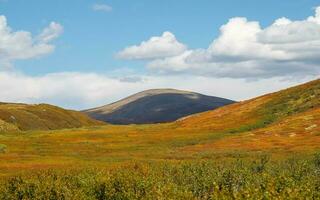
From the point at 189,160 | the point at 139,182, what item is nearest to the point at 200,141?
the point at 189,160

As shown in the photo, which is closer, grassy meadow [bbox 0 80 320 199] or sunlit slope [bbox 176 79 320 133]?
grassy meadow [bbox 0 80 320 199]

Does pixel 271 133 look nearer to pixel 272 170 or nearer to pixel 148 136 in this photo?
pixel 148 136

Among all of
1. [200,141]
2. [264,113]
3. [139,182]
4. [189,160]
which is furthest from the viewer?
[264,113]

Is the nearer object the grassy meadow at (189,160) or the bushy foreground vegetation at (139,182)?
the bushy foreground vegetation at (139,182)

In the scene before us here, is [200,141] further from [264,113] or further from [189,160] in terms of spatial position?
[264,113]

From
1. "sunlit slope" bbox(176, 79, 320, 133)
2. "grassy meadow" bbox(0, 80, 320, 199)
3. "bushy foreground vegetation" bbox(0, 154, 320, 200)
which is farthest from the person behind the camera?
"sunlit slope" bbox(176, 79, 320, 133)

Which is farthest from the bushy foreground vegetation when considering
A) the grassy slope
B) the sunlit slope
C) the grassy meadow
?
the sunlit slope

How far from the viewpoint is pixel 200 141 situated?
142375 mm

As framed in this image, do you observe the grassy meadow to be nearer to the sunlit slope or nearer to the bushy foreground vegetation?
the bushy foreground vegetation

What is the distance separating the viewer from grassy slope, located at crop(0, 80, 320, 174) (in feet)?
341

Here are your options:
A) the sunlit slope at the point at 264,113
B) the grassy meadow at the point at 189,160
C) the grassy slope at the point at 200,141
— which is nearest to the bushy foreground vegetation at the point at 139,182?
the grassy meadow at the point at 189,160

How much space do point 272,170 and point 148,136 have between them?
92200 millimetres

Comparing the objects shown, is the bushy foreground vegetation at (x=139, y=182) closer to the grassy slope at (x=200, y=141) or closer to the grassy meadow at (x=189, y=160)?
the grassy meadow at (x=189, y=160)

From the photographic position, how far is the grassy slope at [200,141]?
341ft
